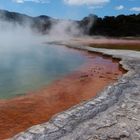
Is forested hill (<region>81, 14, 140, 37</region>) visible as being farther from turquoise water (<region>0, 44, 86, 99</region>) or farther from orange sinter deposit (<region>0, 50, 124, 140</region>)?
orange sinter deposit (<region>0, 50, 124, 140</region>)

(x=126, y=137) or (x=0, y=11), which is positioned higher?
(x=0, y=11)

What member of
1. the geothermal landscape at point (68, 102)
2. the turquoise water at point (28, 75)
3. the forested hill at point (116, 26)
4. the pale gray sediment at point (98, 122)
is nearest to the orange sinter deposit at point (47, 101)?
the geothermal landscape at point (68, 102)

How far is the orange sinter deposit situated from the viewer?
23.4 feet

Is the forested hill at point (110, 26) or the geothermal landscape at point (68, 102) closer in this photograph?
the geothermal landscape at point (68, 102)

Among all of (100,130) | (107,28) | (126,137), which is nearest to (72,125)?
(100,130)

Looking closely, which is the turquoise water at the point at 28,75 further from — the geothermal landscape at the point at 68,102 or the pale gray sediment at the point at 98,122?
the pale gray sediment at the point at 98,122

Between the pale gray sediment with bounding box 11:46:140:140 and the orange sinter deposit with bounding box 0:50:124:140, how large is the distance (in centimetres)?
79

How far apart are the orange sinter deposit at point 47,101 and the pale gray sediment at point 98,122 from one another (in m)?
0.79

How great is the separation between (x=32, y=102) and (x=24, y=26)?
5447 cm

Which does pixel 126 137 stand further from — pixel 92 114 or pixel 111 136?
Answer: pixel 92 114

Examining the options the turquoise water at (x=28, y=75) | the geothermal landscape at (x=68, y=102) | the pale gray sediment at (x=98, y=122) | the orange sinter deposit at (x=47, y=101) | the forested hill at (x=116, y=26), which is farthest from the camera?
the forested hill at (x=116, y=26)

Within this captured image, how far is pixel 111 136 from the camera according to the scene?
5.77m

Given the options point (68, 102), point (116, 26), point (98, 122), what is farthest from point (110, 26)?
point (98, 122)

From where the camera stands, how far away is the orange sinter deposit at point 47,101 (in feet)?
23.4
